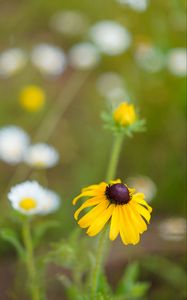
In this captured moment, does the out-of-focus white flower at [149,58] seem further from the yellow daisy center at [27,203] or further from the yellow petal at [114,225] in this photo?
the yellow petal at [114,225]

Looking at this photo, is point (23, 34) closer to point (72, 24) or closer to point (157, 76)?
point (72, 24)

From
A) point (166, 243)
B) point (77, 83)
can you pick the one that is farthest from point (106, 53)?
point (166, 243)

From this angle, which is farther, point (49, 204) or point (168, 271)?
point (168, 271)

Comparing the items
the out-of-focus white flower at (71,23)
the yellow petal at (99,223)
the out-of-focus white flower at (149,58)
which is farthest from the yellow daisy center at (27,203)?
the out-of-focus white flower at (71,23)

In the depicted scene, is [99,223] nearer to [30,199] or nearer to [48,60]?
[30,199]

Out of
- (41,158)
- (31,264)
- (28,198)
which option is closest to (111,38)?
(41,158)
